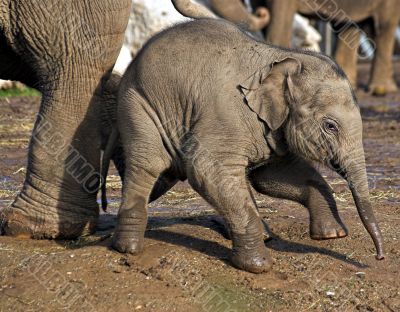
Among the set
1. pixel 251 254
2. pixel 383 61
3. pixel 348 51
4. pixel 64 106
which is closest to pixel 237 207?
pixel 251 254

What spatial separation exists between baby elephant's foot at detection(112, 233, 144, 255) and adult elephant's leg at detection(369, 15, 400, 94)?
1041cm

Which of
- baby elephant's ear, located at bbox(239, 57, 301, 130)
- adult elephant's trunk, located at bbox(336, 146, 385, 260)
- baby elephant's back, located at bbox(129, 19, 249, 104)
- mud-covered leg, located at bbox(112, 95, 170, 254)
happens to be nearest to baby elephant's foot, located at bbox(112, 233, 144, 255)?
mud-covered leg, located at bbox(112, 95, 170, 254)

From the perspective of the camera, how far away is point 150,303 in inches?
187

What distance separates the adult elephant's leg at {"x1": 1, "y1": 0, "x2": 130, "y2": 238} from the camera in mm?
5465

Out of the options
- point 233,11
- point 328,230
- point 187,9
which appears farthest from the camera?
point 233,11

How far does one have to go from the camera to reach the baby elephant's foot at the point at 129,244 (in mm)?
5180

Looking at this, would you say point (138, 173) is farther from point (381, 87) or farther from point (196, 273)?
point (381, 87)

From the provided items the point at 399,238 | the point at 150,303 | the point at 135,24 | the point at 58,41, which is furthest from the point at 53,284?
the point at 135,24

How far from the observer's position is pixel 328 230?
542 centimetres

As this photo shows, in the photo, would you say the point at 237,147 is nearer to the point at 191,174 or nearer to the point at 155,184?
the point at 191,174

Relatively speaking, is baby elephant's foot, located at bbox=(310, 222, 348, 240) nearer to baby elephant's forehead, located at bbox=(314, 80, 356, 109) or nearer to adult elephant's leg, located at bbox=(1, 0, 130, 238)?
baby elephant's forehead, located at bbox=(314, 80, 356, 109)

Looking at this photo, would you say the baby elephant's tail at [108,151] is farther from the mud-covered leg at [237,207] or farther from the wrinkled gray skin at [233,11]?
the wrinkled gray skin at [233,11]

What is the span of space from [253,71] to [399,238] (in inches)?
48.2

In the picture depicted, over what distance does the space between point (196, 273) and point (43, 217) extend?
3.47 feet
